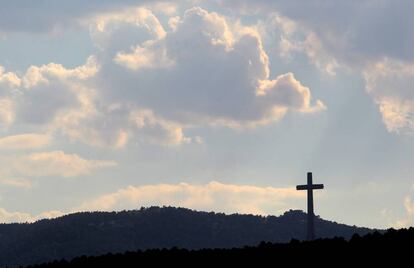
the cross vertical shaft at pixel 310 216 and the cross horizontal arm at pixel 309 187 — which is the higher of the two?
the cross horizontal arm at pixel 309 187

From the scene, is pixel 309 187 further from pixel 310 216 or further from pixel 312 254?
pixel 312 254

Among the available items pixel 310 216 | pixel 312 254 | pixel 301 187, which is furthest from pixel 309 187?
pixel 312 254

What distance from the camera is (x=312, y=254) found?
49.7 meters

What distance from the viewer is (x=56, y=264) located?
58.8 meters

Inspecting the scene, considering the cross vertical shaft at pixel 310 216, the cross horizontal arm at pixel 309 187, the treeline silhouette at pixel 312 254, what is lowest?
the treeline silhouette at pixel 312 254

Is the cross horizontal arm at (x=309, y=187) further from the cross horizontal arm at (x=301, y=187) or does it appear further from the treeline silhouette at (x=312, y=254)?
the treeline silhouette at (x=312, y=254)

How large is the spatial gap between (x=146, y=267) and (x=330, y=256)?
10.2m

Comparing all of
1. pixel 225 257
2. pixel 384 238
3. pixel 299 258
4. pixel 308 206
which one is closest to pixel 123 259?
pixel 225 257

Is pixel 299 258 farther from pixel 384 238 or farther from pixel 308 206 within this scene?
pixel 308 206

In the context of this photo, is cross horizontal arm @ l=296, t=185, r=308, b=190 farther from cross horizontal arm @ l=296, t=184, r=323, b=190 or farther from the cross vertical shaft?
the cross vertical shaft

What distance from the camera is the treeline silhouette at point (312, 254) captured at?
4750cm

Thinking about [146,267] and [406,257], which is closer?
[406,257]

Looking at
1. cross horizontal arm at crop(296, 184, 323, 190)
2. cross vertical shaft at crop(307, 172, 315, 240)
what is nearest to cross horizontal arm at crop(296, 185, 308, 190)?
cross horizontal arm at crop(296, 184, 323, 190)

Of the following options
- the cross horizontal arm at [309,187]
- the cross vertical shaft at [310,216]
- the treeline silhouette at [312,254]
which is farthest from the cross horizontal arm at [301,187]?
the treeline silhouette at [312,254]
